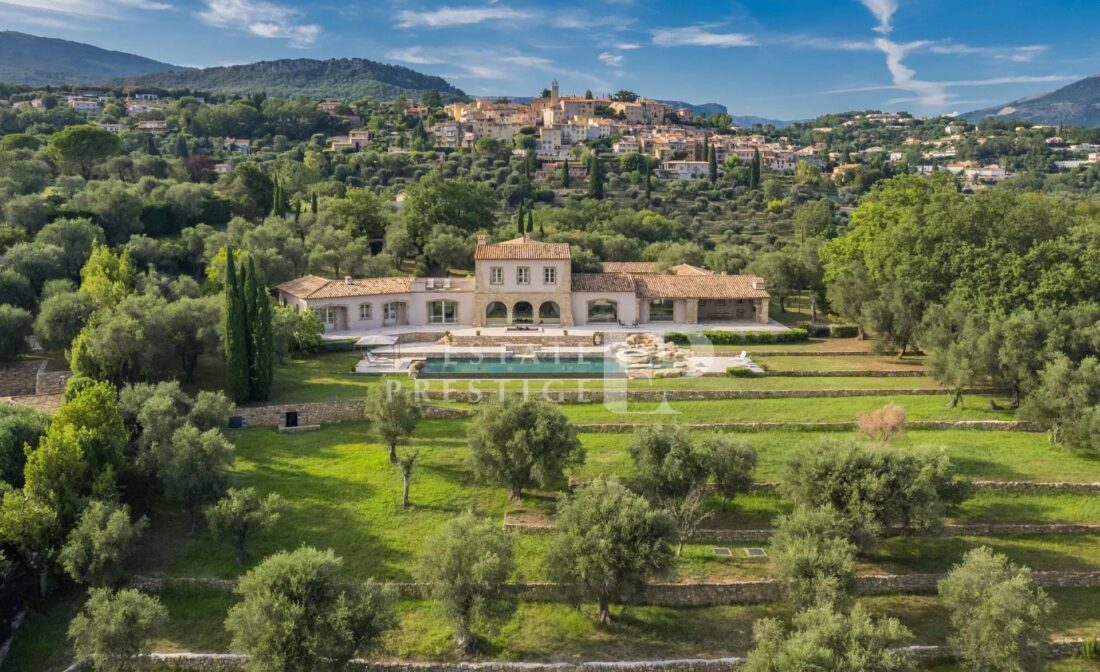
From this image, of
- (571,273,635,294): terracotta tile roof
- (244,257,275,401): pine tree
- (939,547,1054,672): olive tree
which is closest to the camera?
(939,547,1054,672): olive tree

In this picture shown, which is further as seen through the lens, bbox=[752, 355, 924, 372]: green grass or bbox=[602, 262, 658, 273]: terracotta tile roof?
bbox=[602, 262, 658, 273]: terracotta tile roof

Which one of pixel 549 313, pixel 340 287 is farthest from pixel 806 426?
pixel 340 287

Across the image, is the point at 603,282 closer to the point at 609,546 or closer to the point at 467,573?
the point at 609,546

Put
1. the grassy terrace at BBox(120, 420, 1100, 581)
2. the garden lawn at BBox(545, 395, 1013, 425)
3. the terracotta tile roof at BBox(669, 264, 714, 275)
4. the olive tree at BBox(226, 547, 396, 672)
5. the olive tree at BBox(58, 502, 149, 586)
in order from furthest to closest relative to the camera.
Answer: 1. the terracotta tile roof at BBox(669, 264, 714, 275)
2. the garden lawn at BBox(545, 395, 1013, 425)
3. the grassy terrace at BBox(120, 420, 1100, 581)
4. the olive tree at BBox(58, 502, 149, 586)
5. the olive tree at BBox(226, 547, 396, 672)

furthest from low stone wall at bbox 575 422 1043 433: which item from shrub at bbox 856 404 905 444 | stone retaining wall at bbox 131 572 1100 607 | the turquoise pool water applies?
stone retaining wall at bbox 131 572 1100 607

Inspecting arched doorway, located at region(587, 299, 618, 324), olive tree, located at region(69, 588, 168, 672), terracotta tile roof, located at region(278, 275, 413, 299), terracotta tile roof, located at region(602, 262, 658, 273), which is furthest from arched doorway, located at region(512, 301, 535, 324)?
olive tree, located at region(69, 588, 168, 672)

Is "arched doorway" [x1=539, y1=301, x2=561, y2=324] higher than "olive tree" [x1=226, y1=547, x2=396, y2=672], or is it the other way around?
"arched doorway" [x1=539, y1=301, x2=561, y2=324]

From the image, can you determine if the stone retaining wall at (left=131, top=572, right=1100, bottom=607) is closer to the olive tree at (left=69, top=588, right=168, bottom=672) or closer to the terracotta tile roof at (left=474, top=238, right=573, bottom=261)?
the olive tree at (left=69, top=588, right=168, bottom=672)

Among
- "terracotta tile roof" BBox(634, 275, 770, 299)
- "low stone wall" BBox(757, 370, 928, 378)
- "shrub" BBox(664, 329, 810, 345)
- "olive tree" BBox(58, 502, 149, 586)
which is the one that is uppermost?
"terracotta tile roof" BBox(634, 275, 770, 299)
